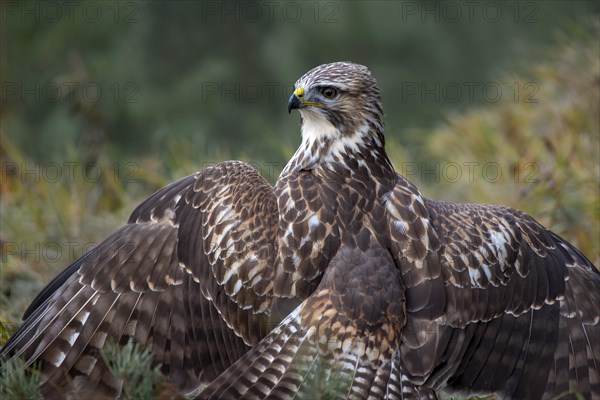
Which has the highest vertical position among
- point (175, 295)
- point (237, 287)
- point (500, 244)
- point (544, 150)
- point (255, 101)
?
point (500, 244)

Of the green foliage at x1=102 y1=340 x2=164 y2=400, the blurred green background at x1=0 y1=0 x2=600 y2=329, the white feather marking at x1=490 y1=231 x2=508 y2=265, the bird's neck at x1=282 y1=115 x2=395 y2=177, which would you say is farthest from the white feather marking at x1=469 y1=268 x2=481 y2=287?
the blurred green background at x1=0 y1=0 x2=600 y2=329

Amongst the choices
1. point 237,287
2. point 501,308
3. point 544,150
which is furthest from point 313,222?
point 544,150

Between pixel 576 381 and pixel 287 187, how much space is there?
78.2 inches

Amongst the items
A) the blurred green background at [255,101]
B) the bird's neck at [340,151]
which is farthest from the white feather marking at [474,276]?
the blurred green background at [255,101]

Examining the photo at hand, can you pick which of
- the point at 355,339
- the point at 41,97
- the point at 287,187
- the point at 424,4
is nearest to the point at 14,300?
the point at 287,187

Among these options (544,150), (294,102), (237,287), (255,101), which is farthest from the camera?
(255,101)

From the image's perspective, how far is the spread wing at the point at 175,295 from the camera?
5.77 meters

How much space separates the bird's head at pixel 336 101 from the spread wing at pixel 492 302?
1.63ft

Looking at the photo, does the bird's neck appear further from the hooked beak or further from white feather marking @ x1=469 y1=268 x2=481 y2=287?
white feather marking @ x1=469 y1=268 x2=481 y2=287

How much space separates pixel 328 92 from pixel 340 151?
0.34 m

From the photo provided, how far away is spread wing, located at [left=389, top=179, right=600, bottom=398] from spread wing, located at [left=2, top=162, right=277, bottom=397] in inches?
31.8

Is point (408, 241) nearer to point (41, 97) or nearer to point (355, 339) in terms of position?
point (355, 339)

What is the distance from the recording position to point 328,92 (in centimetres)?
613

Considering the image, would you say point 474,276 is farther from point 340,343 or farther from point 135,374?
point 135,374
